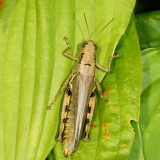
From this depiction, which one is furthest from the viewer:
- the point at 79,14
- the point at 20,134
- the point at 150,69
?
the point at 150,69

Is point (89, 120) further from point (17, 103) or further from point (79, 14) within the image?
point (79, 14)

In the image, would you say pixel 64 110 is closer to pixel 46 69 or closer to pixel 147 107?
pixel 46 69

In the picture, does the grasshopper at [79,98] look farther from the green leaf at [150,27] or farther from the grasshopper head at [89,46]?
the green leaf at [150,27]

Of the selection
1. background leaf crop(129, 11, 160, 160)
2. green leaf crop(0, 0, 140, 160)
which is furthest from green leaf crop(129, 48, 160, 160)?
green leaf crop(0, 0, 140, 160)

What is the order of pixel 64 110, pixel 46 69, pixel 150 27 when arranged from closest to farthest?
pixel 46 69 < pixel 64 110 < pixel 150 27

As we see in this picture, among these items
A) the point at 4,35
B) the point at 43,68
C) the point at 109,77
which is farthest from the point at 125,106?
the point at 4,35

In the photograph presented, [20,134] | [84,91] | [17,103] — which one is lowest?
[20,134]

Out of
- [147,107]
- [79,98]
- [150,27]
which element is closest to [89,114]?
[79,98]

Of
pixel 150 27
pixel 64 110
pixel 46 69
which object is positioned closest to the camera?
pixel 46 69
